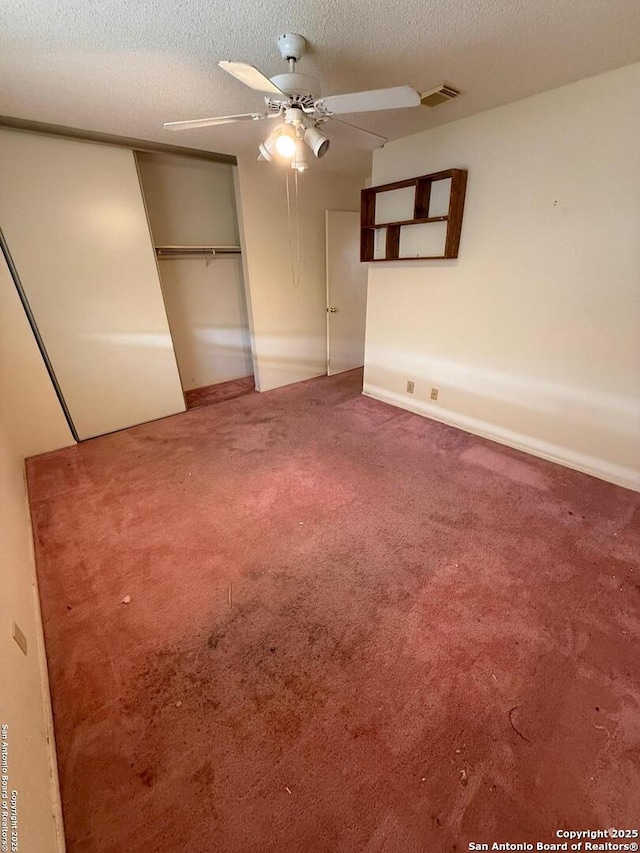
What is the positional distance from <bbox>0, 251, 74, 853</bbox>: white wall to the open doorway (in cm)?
141

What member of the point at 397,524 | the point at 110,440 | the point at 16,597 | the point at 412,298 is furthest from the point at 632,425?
the point at 110,440

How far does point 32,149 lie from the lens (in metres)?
2.60

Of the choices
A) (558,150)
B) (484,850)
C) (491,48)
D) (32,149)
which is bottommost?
(484,850)

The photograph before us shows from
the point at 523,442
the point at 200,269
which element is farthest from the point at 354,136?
the point at 523,442

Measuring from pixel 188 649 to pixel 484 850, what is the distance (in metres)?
1.19

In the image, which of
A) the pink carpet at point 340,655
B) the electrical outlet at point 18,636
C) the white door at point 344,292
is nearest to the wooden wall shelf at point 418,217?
the white door at point 344,292

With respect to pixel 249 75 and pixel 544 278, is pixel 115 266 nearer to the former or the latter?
pixel 249 75

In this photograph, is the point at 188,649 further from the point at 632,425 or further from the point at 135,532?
the point at 632,425

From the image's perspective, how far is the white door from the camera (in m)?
4.36

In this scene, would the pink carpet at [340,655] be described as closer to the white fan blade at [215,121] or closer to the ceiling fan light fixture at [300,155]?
the ceiling fan light fixture at [300,155]

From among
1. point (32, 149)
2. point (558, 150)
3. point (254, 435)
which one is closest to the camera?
point (558, 150)

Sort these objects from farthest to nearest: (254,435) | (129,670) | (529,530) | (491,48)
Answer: (254,435), (529,530), (491,48), (129,670)

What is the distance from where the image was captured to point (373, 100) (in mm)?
1576

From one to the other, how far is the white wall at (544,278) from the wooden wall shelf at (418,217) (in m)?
0.10
